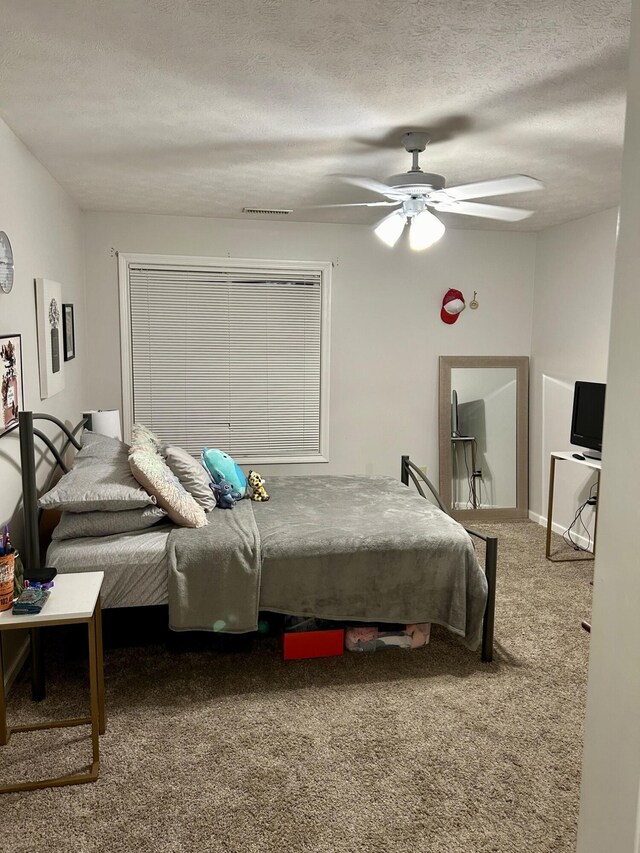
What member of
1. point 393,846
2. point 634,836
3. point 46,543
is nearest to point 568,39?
point 634,836

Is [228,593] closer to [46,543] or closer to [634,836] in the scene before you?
[46,543]

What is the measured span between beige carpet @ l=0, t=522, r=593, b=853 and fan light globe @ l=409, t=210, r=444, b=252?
6.87 feet

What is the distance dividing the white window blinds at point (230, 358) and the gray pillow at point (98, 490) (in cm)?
198

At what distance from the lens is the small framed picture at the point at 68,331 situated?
411cm

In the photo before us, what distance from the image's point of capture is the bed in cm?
292

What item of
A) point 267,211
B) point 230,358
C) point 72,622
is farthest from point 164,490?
point 267,211

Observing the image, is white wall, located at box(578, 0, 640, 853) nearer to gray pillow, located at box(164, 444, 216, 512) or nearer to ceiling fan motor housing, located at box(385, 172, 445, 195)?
ceiling fan motor housing, located at box(385, 172, 445, 195)

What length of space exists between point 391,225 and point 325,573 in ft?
6.00

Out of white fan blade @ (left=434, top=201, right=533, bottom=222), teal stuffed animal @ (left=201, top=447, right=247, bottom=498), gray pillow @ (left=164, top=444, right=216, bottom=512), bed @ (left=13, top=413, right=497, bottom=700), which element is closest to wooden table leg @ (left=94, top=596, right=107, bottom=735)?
bed @ (left=13, top=413, right=497, bottom=700)

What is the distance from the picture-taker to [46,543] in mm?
3400

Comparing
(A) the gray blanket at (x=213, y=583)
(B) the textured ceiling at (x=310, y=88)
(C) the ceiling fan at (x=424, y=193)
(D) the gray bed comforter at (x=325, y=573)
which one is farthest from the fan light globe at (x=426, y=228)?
(A) the gray blanket at (x=213, y=583)

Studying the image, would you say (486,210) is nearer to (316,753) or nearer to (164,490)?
(164,490)

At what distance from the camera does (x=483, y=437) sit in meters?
5.68

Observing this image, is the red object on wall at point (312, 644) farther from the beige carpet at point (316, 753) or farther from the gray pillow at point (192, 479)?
the gray pillow at point (192, 479)
